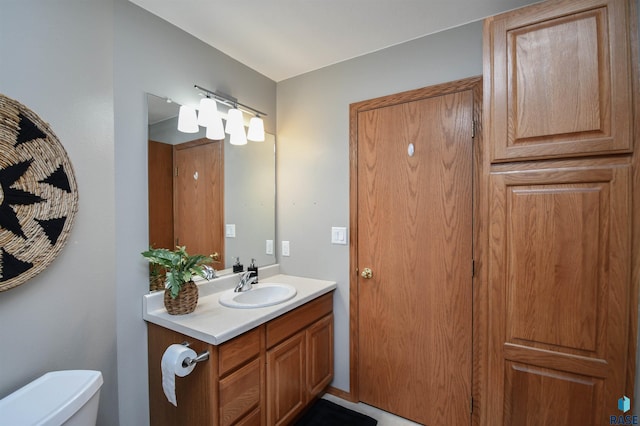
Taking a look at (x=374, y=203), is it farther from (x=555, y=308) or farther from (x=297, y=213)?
(x=555, y=308)

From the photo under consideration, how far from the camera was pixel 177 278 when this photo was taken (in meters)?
1.45

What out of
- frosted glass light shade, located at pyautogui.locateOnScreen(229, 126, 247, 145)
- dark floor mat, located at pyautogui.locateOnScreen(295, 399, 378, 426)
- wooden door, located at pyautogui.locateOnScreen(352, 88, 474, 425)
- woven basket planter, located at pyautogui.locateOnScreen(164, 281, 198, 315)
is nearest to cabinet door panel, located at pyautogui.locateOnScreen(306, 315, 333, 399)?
dark floor mat, located at pyautogui.locateOnScreen(295, 399, 378, 426)

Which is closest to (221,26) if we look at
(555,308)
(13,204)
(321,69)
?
(321,69)

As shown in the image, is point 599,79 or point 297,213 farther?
point 297,213

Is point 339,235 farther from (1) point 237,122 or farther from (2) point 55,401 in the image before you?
(2) point 55,401

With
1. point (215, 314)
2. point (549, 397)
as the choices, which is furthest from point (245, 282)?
point (549, 397)

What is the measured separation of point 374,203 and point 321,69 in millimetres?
1133

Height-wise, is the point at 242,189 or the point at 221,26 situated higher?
the point at 221,26

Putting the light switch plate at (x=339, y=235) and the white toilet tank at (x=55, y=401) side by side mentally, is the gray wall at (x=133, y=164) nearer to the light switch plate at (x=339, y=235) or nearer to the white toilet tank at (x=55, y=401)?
the white toilet tank at (x=55, y=401)

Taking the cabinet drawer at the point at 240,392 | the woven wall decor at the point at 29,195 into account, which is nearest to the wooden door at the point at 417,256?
the cabinet drawer at the point at 240,392

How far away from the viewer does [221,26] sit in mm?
1711

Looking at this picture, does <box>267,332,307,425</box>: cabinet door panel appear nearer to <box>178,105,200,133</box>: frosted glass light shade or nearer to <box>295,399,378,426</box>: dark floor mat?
<box>295,399,378,426</box>: dark floor mat

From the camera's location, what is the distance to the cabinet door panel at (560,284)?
1095 millimetres

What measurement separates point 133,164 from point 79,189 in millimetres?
275
